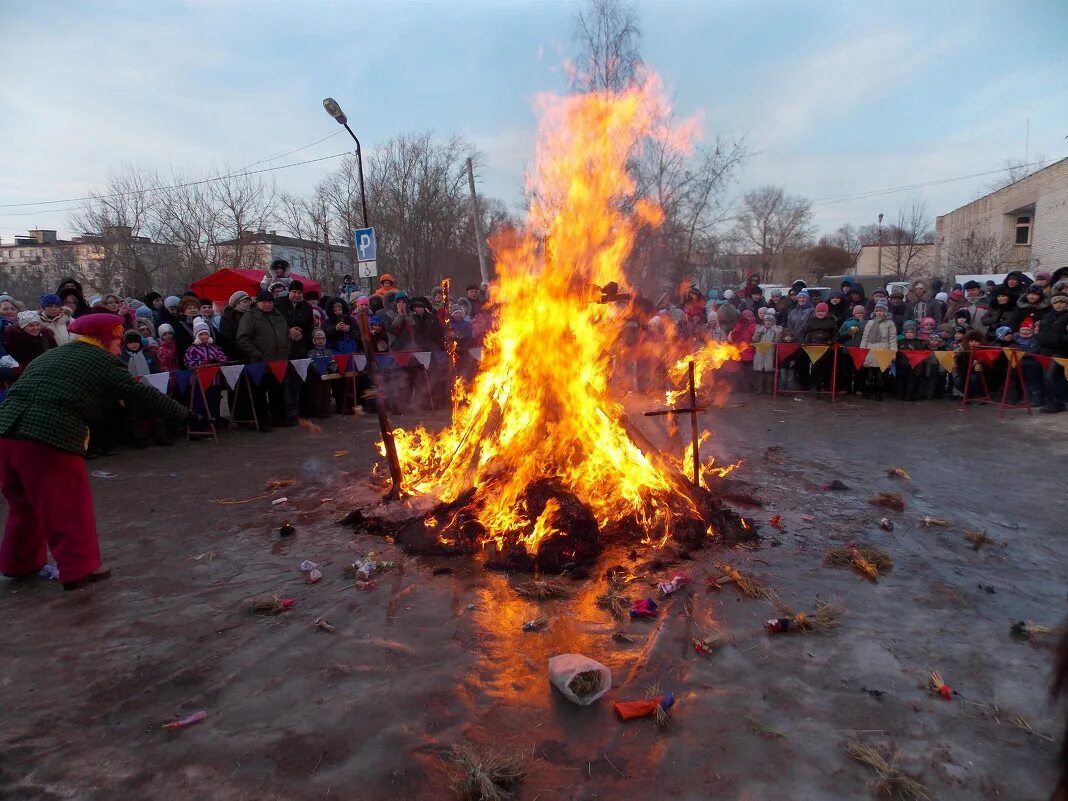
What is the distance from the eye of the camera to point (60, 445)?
4.79m

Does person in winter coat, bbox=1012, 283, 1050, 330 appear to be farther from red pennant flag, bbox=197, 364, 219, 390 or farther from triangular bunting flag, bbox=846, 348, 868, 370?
red pennant flag, bbox=197, 364, 219, 390

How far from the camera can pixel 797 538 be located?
227 inches

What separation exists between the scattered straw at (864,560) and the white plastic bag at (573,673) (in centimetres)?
255

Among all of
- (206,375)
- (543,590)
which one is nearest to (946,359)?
(543,590)

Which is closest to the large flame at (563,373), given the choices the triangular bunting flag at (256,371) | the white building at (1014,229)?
the triangular bunting flag at (256,371)

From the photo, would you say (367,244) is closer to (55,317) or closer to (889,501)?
(55,317)

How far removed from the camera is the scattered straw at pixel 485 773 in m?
2.78

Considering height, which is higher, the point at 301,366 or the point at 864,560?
the point at 301,366

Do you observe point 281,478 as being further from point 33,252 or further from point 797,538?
point 33,252

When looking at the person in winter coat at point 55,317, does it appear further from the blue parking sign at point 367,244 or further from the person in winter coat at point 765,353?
the person in winter coat at point 765,353

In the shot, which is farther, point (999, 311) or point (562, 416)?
point (999, 311)

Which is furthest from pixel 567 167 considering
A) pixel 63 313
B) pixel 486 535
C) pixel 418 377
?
pixel 63 313

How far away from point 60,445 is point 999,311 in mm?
15254

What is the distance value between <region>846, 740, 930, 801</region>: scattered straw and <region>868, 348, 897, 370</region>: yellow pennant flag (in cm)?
1099
